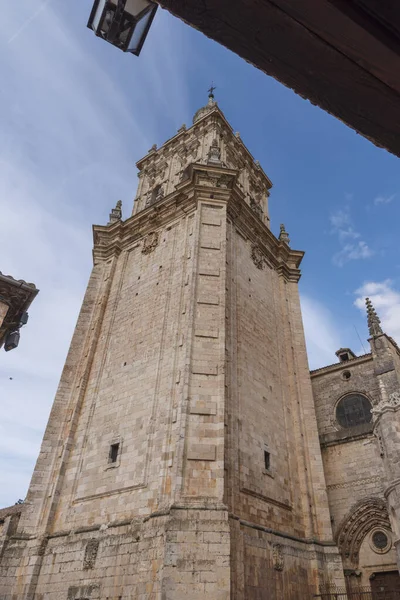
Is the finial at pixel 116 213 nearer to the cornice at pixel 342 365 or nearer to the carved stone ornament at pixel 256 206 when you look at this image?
the carved stone ornament at pixel 256 206

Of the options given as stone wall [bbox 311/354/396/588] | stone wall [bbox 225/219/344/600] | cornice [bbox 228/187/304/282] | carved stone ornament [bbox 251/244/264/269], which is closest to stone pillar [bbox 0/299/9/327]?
stone wall [bbox 225/219/344/600]

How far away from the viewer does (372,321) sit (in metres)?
20.2

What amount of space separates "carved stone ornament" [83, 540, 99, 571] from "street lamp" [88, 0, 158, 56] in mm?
12043

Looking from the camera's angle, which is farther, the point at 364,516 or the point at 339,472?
the point at 339,472

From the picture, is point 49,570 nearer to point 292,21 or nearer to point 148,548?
point 148,548

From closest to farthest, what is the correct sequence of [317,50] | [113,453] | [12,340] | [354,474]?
[317,50] < [12,340] < [113,453] < [354,474]

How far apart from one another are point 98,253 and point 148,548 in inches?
564

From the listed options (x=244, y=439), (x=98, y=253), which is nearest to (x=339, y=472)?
(x=244, y=439)

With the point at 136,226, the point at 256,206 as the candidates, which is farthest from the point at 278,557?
the point at 256,206

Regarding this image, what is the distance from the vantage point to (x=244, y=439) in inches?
506

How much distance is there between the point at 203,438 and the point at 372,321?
12.2 metres

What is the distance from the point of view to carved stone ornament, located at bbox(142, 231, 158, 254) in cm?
1900

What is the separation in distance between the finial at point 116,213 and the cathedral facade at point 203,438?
0.51 meters

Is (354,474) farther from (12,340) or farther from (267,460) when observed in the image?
(12,340)
